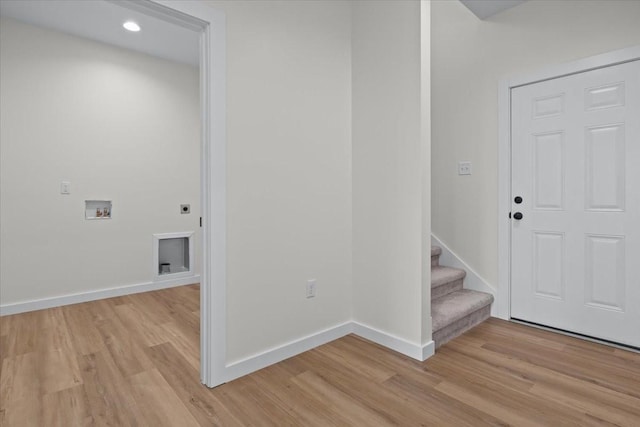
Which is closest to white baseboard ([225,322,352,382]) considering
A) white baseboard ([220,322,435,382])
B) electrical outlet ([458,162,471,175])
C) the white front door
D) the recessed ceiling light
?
white baseboard ([220,322,435,382])

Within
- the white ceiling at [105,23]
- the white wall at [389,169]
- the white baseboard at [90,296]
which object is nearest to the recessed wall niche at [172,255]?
the white baseboard at [90,296]

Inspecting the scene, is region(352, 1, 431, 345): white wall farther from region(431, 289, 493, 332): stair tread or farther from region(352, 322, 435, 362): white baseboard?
region(431, 289, 493, 332): stair tread

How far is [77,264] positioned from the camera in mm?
3316

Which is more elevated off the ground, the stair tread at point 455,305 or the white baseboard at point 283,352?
the stair tread at point 455,305

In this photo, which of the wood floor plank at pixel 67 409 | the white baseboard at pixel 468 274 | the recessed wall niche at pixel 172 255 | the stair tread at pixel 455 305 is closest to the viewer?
the wood floor plank at pixel 67 409

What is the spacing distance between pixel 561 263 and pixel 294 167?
210cm

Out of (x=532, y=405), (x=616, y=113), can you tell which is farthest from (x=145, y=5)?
(x=616, y=113)

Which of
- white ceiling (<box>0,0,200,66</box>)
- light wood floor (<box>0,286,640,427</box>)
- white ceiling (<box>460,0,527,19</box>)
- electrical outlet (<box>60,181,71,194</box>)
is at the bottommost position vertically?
light wood floor (<box>0,286,640,427</box>)

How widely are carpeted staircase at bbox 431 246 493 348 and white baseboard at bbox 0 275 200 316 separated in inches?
114

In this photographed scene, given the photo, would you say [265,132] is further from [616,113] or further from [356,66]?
[616,113]

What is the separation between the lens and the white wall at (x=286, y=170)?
1.88 metres

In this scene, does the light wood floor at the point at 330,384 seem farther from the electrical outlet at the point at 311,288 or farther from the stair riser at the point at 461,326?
the electrical outlet at the point at 311,288

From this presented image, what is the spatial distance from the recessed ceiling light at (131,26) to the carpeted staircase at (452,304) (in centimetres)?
352

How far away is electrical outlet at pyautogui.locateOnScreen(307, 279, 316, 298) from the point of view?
2.24 meters
